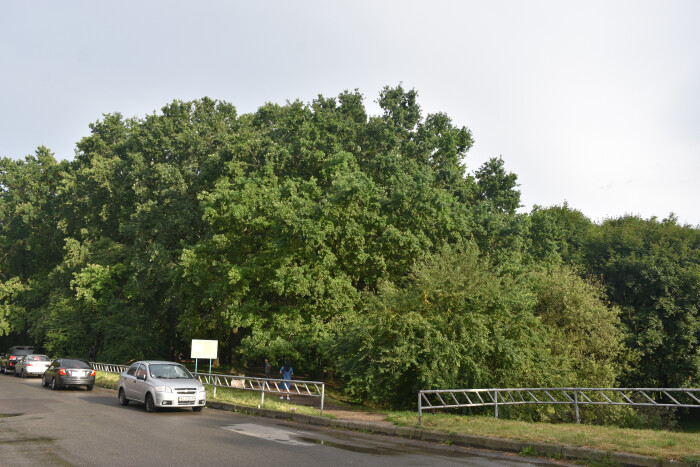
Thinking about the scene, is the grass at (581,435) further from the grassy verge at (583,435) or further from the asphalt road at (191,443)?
the asphalt road at (191,443)

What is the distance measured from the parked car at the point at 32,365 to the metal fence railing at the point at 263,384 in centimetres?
366

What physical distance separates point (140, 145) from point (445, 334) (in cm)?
3286

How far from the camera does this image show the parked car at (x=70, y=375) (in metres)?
23.5

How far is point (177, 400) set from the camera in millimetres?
15945

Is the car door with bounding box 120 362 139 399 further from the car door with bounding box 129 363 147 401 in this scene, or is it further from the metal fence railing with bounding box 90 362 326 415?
the metal fence railing with bounding box 90 362 326 415

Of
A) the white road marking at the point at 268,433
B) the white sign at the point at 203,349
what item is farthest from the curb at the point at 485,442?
the white sign at the point at 203,349

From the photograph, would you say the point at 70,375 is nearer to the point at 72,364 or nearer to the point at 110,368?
the point at 72,364

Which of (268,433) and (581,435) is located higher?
(581,435)

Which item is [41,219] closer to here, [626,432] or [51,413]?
[51,413]

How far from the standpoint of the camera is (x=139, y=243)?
3850 centimetres

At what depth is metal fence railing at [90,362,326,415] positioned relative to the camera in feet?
54.6

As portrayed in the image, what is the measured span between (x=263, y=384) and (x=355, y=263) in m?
10.0

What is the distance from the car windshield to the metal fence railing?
214 cm

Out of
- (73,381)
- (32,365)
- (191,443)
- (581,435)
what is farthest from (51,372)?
(581,435)
